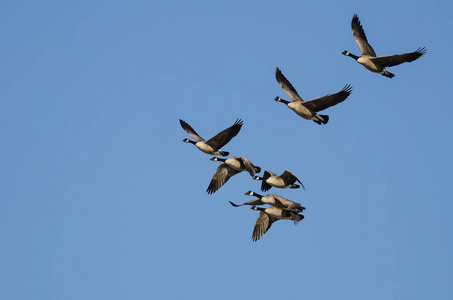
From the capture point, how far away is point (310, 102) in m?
37.6

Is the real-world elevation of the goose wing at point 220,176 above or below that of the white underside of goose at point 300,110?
below

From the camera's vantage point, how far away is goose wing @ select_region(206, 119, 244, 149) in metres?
37.7

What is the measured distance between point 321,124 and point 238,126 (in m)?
3.34

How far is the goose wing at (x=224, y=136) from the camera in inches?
1485

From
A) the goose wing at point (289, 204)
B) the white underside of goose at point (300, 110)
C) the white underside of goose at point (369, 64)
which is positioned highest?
the white underside of goose at point (369, 64)

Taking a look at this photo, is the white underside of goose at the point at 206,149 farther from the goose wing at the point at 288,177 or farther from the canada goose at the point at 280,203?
the goose wing at the point at 288,177

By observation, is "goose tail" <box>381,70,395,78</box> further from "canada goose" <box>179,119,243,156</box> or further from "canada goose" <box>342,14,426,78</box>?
"canada goose" <box>179,119,243,156</box>

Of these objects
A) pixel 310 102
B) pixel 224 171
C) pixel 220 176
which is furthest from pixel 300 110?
pixel 220 176

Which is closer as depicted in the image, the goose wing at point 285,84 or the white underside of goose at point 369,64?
the white underside of goose at point 369,64

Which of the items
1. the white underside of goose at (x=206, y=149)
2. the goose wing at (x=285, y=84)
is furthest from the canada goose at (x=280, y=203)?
the goose wing at (x=285, y=84)

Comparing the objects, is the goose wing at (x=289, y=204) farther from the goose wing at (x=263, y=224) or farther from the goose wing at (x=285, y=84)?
the goose wing at (x=285, y=84)

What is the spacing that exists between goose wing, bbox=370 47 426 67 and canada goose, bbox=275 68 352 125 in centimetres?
228

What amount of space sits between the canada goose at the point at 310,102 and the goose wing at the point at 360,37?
332 centimetres

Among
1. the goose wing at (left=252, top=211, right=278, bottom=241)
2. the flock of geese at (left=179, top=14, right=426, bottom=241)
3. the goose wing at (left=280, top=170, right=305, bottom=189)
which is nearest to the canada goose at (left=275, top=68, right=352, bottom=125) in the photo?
the flock of geese at (left=179, top=14, right=426, bottom=241)
